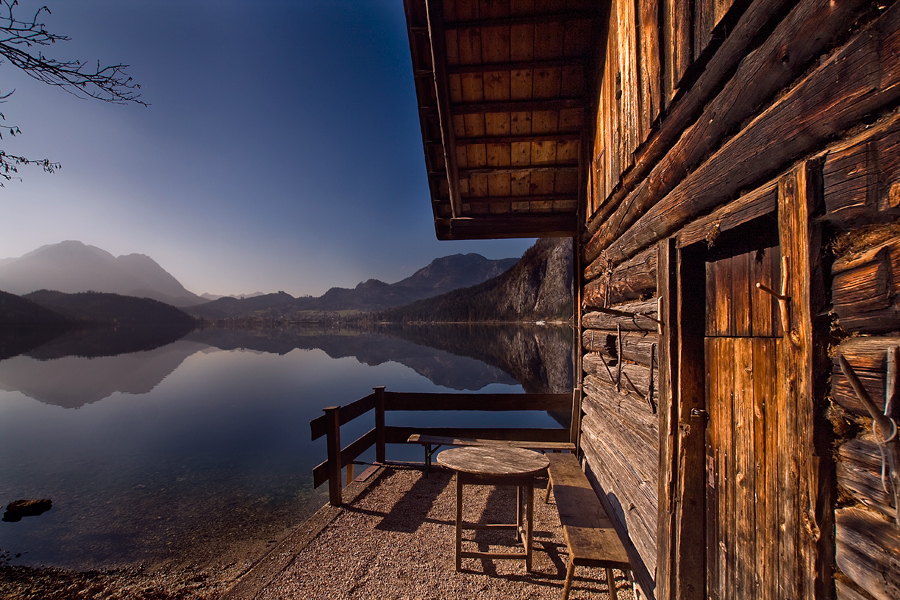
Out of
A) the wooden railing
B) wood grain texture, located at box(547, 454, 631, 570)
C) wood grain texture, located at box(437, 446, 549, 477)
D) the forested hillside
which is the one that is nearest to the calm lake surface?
the wooden railing

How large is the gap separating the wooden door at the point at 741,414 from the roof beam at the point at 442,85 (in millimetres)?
3782

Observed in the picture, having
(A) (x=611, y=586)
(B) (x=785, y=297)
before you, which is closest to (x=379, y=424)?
(A) (x=611, y=586)

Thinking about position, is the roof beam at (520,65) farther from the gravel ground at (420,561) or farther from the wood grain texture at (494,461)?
the gravel ground at (420,561)

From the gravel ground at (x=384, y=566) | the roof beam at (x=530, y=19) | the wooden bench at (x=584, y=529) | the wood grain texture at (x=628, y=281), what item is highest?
the roof beam at (x=530, y=19)

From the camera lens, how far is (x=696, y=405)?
2.72 metres

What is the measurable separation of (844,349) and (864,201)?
1.64 feet

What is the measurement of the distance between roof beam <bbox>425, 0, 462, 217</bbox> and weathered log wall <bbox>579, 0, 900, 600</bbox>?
1.91 metres

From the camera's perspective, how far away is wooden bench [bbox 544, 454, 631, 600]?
3.19m

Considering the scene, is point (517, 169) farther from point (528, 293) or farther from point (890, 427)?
point (528, 293)

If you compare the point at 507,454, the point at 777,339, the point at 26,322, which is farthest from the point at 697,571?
the point at 26,322

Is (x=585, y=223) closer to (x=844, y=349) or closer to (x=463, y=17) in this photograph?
(x=463, y=17)

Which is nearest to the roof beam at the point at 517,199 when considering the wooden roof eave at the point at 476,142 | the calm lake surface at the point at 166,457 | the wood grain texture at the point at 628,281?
the wooden roof eave at the point at 476,142

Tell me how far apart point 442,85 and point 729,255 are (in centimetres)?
394

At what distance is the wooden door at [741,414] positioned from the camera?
198 centimetres
